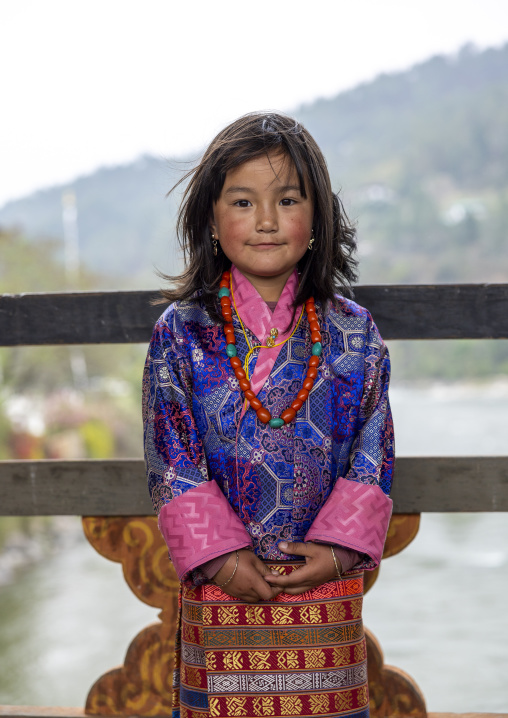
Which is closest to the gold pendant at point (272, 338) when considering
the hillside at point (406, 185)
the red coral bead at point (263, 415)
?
the red coral bead at point (263, 415)

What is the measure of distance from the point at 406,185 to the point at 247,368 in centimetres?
3576

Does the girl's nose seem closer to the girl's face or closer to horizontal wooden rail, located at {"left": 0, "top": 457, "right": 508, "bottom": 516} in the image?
the girl's face

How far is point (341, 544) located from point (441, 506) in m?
0.41

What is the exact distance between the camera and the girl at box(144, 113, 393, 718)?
1.24 meters

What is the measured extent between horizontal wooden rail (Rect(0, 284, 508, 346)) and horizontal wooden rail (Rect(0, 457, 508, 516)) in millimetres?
248

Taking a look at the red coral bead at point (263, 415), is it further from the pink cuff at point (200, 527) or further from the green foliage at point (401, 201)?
the green foliage at point (401, 201)

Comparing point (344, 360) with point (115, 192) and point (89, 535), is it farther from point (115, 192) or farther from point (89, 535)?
point (115, 192)

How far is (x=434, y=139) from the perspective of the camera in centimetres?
3747

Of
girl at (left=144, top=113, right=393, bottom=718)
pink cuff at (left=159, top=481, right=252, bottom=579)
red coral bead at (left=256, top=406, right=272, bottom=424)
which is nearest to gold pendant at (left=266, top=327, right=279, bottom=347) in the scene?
girl at (left=144, top=113, right=393, bottom=718)

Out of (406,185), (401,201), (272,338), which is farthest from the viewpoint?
(406,185)

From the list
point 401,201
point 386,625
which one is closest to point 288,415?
point 386,625

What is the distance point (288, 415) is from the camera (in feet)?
4.12

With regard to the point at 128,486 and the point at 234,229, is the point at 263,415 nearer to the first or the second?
the point at 234,229

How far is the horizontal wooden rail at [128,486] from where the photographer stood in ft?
5.12
